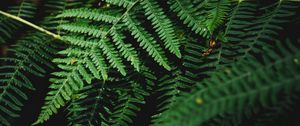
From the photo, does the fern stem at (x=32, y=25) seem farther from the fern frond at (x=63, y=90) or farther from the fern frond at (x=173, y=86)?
the fern frond at (x=173, y=86)

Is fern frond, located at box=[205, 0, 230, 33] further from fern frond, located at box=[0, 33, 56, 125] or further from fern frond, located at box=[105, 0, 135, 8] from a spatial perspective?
fern frond, located at box=[0, 33, 56, 125]

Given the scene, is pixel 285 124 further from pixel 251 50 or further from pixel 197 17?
pixel 197 17

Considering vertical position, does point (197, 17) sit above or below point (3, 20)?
below

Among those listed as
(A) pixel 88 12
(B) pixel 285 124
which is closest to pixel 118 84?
(A) pixel 88 12

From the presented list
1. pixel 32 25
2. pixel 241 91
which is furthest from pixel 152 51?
pixel 32 25

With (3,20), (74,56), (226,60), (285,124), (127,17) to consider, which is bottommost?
(285,124)

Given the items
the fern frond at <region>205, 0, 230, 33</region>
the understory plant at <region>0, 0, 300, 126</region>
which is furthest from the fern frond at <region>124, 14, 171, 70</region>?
the fern frond at <region>205, 0, 230, 33</region>

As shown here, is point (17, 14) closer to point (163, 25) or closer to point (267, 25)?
point (163, 25)
